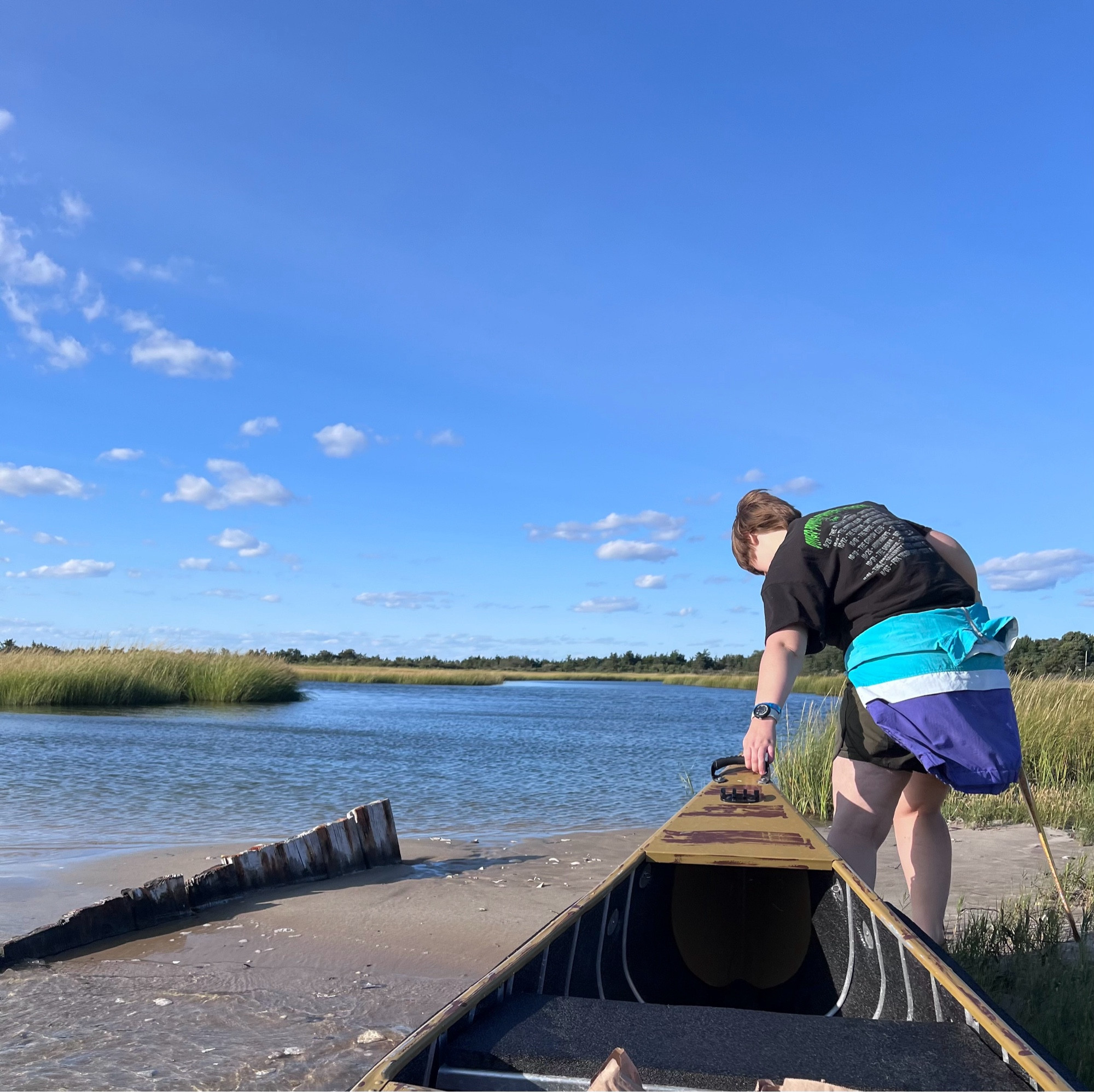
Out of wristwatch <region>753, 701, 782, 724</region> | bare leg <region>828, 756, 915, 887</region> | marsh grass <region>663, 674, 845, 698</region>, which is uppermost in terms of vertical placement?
wristwatch <region>753, 701, 782, 724</region>

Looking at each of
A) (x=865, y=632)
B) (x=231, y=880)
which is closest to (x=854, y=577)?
(x=865, y=632)

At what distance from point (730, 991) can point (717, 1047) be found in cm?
141

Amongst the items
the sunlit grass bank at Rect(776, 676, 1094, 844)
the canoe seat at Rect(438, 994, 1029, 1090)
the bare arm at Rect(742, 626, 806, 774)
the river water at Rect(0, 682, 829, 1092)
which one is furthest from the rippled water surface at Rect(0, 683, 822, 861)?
the canoe seat at Rect(438, 994, 1029, 1090)

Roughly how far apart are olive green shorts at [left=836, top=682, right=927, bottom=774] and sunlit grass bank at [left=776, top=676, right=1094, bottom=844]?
4.72 metres

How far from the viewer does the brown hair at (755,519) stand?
3090 millimetres

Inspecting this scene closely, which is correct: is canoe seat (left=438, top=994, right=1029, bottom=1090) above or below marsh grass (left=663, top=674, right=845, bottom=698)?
above

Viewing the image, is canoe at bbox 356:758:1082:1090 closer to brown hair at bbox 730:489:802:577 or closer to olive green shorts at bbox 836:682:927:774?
olive green shorts at bbox 836:682:927:774

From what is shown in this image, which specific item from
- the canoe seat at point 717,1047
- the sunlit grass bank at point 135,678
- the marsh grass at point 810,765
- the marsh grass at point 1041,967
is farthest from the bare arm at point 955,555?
the sunlit grass bank at point 135,678

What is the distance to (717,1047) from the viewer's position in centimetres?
169

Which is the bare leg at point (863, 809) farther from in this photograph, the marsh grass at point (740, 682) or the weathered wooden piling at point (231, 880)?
the marsh grass at point (740, 682)

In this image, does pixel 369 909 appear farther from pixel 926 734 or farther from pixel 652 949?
pixel 926 734

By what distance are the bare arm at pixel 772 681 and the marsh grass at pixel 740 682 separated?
21124mm

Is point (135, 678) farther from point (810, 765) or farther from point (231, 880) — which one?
point (231, 880)

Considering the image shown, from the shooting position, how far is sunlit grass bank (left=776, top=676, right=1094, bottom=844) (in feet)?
23.6
